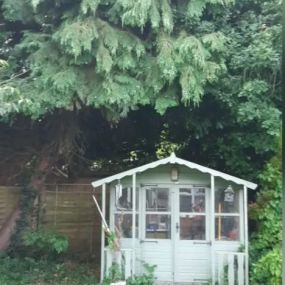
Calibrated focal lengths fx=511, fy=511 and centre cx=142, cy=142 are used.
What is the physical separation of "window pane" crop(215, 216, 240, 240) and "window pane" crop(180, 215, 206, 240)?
0.85ft

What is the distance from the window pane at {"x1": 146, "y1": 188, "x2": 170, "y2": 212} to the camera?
8.45m

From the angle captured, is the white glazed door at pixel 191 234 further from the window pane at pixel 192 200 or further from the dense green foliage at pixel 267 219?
the dense green foliage at pixel 267 219

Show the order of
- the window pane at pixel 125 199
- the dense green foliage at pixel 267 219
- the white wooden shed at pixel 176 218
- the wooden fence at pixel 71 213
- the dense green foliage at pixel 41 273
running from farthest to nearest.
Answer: the wooden fence at pixel 71 213
the dense green foliage at pixel 41 273
the window pane at pixel 125 199
the white wooden shed at pixel 176 218
the dense green foliage at pixel 267 219

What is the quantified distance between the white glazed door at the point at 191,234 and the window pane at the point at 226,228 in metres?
0.17

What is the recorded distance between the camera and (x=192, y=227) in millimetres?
8391

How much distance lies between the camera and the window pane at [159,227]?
8.45m

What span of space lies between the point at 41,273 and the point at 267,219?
4.14m

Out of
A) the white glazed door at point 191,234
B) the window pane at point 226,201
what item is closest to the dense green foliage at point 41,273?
the white glazed door at point 191,234

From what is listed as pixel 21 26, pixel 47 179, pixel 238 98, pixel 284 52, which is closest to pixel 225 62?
pixel 238 98

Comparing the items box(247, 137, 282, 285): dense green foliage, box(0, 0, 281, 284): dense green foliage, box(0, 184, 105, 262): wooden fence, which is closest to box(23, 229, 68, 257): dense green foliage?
box(0, 184, 105, 262): wooden fence

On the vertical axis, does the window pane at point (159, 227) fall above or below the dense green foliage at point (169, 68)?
below

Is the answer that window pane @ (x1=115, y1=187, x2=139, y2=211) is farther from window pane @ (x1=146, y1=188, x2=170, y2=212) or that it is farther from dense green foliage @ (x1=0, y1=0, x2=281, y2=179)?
dense green foliage @ (x1=0, y1=0, x2=281, y2=179)

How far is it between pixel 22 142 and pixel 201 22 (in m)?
4.89

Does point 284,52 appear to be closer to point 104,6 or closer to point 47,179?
point 104,6
